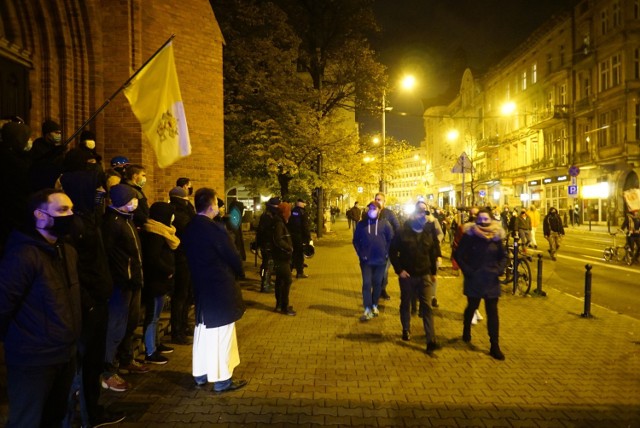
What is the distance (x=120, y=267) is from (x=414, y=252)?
375 cm

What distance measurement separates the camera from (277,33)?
21.0m

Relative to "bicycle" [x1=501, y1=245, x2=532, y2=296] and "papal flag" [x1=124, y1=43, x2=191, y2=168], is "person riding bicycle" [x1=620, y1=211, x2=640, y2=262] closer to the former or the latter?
"bicycle" [x1=501, y1=245, x2=532, y2=296]

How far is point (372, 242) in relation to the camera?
8164 mm

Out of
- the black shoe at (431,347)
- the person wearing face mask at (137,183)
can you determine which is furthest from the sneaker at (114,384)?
the black shoe at (431,347)

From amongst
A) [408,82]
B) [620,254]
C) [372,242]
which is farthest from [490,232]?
[408,82]

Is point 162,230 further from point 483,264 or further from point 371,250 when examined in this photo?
point 483,264

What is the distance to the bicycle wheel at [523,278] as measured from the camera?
10.4 meters

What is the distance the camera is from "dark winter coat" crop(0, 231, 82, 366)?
10.1 feet

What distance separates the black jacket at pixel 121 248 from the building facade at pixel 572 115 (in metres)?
18.0

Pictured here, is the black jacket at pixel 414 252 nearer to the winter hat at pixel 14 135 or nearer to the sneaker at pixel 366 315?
the sneaker at pixel 366 315

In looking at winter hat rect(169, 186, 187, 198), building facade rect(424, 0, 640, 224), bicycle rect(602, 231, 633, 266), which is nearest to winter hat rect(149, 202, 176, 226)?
winter hat rect(169, 186, 187, 198)

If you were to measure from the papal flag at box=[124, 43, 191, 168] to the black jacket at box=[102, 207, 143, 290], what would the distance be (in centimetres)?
187

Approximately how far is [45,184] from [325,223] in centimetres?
2660

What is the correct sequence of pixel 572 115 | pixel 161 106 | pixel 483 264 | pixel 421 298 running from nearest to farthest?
pixel 483 264 < pixel 421 298 < pixel 161 106 < pixel 572 115
